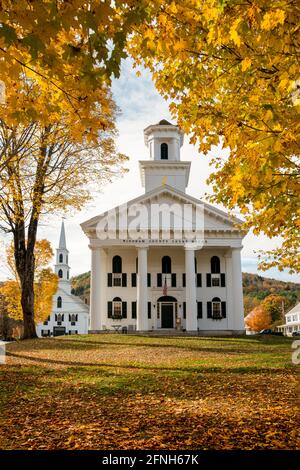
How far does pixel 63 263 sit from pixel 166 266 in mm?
61771

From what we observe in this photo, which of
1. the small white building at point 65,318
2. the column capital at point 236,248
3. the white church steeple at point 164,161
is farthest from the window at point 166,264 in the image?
the small white building at point 65,318

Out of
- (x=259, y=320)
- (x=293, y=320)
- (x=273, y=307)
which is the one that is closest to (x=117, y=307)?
(x=259, y=320)

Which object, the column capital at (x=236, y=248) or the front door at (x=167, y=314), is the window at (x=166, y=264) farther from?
the column capital at (x=236, y=248)

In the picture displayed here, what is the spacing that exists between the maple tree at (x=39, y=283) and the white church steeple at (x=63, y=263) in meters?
43.4

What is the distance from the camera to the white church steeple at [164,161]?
4056 cm

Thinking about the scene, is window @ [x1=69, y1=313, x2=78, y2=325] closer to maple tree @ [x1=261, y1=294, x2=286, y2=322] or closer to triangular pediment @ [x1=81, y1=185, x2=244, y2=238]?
maple tree @ [x1=261, y1=294, x2=286, y2=322]

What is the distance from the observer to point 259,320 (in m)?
89.4

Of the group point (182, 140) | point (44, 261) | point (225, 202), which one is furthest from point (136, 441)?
point (182, 140)

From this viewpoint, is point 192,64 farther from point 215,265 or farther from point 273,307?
point 273,307

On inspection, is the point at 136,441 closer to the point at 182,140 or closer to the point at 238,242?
the point at 238,242

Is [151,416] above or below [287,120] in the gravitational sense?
below

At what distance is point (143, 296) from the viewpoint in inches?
1266

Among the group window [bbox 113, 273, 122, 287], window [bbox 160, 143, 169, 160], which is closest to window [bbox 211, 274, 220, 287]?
window [bbox 113, 273, 122, 287]

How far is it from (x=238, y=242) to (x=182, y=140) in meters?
15.1
